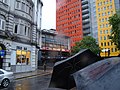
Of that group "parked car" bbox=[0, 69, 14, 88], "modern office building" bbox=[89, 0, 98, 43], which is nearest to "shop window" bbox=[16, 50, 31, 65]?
"parked car" bbox=[0, 69, 14, 88]

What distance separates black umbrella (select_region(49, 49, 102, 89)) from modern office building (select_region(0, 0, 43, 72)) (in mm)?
14251

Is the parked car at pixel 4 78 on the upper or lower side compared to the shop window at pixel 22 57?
lower

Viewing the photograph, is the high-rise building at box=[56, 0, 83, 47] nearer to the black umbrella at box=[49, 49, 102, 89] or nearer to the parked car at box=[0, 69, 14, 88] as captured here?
the parked car at box=[0, 69, 14, 88]

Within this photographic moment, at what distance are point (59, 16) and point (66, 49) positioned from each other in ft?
135

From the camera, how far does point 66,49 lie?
187 feet

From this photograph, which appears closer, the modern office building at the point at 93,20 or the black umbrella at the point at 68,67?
the black umbrella at the point at 68,67

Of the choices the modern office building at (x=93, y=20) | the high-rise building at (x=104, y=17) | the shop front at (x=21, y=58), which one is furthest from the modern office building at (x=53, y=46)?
the shop front at (x=21, y=58)

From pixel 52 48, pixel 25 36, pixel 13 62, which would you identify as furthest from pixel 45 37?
pixel 13 62

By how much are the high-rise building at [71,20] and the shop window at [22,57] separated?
59.6m

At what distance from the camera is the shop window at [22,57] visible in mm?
21406

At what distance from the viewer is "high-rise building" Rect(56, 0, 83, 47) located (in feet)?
270

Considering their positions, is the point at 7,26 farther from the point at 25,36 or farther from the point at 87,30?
the point at 87,30

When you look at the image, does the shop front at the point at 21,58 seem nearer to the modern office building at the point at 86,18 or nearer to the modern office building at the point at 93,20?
the modern office building at the point at 93,20

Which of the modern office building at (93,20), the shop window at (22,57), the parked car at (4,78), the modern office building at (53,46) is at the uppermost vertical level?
the modern office building at (93,20)
